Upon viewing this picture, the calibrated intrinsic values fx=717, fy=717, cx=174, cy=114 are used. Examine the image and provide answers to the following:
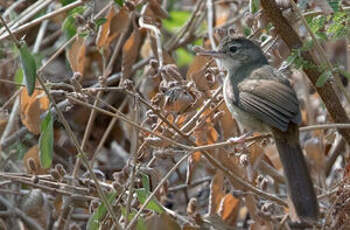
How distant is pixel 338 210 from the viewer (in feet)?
11.1

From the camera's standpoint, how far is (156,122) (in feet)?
12.5

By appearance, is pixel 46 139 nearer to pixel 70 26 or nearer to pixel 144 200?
pixel 144 200

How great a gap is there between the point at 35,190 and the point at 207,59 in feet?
4.33

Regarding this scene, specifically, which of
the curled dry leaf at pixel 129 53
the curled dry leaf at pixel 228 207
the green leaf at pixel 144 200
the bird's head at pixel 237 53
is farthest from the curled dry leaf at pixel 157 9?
the green leaf at pixel 144 200

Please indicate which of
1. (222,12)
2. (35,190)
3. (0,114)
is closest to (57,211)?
(35,190)

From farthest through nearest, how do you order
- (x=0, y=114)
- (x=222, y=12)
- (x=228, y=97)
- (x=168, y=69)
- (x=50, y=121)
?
(x=222, y=12) < (x=0, y=114) < (x=228, y=97) < (x=168, y=69) < (x=50, y=121)

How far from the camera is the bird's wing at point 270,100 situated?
3662 mm

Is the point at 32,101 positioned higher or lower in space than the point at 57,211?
higher

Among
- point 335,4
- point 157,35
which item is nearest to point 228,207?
point 157,35

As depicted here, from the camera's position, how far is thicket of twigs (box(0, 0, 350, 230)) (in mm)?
3340

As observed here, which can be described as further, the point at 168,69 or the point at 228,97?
the point at 228,97

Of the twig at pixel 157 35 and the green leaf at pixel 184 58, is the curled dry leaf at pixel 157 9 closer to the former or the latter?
the twig at pixel 157 35

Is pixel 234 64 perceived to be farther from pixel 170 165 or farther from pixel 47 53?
pixel 47 53

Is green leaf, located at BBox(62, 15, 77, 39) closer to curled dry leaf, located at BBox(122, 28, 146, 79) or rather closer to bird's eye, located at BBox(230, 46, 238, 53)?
curled dry leaf, located at BBox(122, 28, 146, 79)
